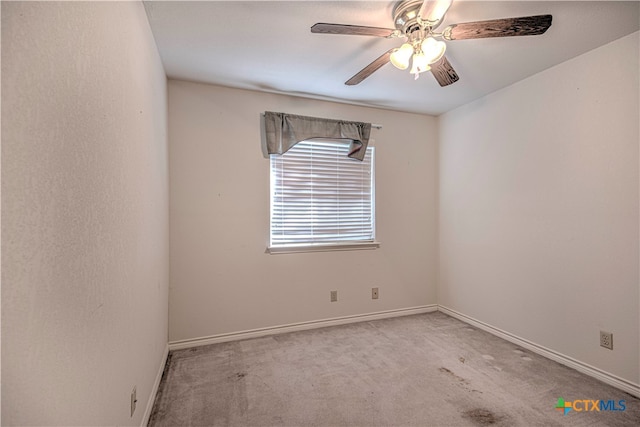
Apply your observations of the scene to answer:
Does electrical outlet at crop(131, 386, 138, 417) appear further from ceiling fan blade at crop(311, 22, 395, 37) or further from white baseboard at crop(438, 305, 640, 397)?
white baseboard at crop(438, 305, 640, 397)

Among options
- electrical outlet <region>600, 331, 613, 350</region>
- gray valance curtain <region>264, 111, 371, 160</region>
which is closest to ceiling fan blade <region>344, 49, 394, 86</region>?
gray valance curtain <region>264, 111, 371, 160</region>

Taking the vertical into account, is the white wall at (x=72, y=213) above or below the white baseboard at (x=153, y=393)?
above

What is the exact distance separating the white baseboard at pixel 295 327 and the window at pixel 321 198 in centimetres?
79

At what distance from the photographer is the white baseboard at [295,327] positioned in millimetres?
2630

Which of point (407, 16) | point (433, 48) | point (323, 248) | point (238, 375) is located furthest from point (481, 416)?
point (407, 16)

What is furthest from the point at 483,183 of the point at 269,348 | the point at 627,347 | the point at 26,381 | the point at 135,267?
the point at 26,381

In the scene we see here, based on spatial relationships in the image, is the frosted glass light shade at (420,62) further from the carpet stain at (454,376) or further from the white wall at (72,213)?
the carpet stain at (454,376)

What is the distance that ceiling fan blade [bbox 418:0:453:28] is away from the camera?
139cm

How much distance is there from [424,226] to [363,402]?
2.29 meters

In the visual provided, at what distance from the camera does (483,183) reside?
3012 millimetres

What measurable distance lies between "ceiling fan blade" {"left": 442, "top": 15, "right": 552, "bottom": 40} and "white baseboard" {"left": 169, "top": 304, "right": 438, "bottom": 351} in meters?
2.72

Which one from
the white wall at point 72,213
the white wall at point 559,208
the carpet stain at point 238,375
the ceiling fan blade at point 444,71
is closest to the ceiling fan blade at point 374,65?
the ceiling fan blade at point 444,71

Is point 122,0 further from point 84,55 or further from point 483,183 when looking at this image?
point 483,183

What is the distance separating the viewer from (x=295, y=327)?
2.98m
